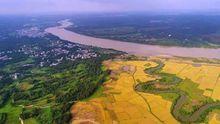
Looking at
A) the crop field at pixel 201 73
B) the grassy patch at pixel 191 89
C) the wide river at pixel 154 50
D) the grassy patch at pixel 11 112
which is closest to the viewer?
the grassy patch at pixel 11 112

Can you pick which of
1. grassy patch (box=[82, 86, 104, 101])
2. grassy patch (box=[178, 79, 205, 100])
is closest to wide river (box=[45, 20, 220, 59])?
grassy patch (box=[178, 79, 205, 100])

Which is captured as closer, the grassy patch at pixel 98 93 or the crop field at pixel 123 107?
the crop field at pixel 123 107

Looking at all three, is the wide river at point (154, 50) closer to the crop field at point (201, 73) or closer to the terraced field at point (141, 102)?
the crop field at point (201, 73)

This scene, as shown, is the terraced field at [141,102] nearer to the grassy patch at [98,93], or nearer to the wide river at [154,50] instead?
the grassy patch at [98,93]

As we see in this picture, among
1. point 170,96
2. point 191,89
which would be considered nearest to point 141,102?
point 170,96

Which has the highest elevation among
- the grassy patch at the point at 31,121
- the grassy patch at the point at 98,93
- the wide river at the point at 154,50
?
the grassy patch at the point at 98,93

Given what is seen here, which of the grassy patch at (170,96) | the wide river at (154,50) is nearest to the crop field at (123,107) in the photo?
the grassy patch at (170,96)

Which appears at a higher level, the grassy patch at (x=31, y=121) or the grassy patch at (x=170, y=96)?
the grassy patch at (x=170, y=96)

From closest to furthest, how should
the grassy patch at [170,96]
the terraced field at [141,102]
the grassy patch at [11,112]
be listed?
the terraced field at [141,102] < the grassy patch at [11,112] < the grassy patch at [170,96]

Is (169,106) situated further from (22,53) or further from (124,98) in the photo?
(22,53)
